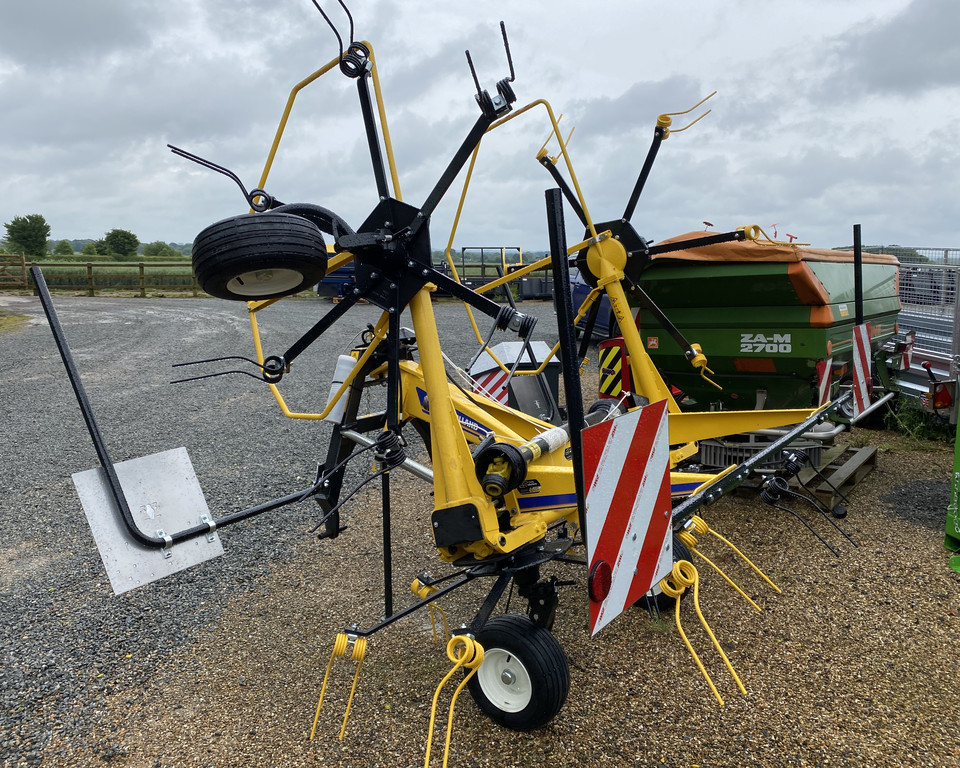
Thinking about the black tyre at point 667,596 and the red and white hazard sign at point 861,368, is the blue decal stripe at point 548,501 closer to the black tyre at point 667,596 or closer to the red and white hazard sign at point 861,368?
the black tyre at point 667,596

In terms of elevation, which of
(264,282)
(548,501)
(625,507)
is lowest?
(548,501)

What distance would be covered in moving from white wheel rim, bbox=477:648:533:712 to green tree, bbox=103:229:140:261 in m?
47.8

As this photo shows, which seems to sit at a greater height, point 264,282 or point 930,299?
point 264,282

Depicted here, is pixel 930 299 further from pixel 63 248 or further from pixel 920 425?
pixel 63 248

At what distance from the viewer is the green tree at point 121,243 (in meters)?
44.2

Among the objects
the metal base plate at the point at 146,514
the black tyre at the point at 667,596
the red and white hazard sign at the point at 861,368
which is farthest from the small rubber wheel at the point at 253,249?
the red and white hazard sign at the point at 861,368

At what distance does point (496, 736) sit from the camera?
2.54m

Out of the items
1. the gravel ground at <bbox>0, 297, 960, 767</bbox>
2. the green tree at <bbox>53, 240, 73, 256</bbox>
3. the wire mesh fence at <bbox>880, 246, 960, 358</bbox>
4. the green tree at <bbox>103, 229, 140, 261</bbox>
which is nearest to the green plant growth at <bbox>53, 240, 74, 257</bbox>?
the green tree at <bbox>53, 240, 73, 256</bbox>

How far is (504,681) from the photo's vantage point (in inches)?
100

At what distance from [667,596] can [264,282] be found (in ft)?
7.93

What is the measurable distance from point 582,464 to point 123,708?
223 cm

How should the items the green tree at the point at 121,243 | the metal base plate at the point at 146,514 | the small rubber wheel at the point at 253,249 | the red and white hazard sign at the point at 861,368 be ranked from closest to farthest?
1. the small rubber wheel at the point at 253,249
2. the metal base plate at the point at 146,514
3. the red and white hazard sign at the point at 861,368
4. the green tree at the point at 121,243

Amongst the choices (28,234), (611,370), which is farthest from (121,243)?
(611,370)

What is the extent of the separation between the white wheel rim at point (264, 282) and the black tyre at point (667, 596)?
6.71 ft
